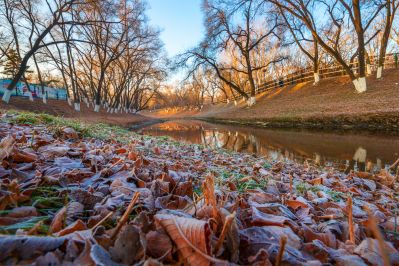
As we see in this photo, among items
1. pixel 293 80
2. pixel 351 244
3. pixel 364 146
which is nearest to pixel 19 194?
pixel 351 244

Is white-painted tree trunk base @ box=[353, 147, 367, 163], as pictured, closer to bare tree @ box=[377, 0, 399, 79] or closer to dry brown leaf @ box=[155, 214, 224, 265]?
dry brown leaf @ box=[155, 214, 224, 265]

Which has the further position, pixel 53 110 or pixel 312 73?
pixel 312 73

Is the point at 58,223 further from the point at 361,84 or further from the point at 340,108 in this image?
the point at 361,84

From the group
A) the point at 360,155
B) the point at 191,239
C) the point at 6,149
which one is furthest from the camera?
the point at 360,155

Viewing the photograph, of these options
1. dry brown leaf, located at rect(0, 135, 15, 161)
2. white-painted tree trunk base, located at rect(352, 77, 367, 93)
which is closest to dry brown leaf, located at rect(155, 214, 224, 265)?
dry brown leaf, located at rect(0, 135, 15, 161)

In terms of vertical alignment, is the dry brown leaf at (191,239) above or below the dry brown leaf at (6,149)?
below

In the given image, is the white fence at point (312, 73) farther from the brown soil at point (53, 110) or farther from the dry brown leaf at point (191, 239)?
the dry brown leaf at point (191, 239)

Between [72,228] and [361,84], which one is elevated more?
[361,84]

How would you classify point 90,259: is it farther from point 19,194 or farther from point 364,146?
point 364,146

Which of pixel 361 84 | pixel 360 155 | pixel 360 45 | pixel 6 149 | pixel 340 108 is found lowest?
pixel 360 155

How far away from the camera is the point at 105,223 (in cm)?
91

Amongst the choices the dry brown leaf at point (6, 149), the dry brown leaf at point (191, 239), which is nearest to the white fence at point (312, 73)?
the dry brown leaf at point (191, 239)

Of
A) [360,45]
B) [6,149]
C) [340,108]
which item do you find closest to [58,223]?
[6,149]

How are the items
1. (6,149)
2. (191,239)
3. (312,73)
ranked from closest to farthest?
(191,239), (6,149), (312,73)
